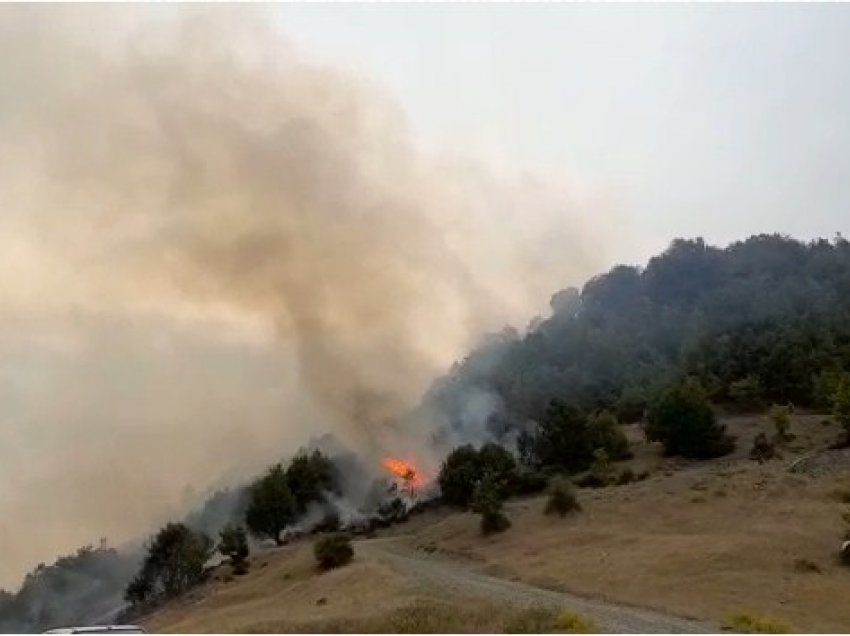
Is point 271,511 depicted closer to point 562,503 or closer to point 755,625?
point 562,503

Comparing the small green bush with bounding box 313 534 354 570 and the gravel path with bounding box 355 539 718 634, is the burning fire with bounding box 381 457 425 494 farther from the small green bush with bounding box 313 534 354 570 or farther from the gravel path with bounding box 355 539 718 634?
the gravel path with bounding box 355 539 718 634

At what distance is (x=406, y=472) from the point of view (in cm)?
7481

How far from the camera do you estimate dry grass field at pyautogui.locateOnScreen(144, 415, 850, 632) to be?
2669 cm

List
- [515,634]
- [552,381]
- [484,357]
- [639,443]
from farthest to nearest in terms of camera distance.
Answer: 1. [484,357]
2. [552,381]
3. [639,443]
4. [515,634]

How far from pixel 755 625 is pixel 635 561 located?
386 inches

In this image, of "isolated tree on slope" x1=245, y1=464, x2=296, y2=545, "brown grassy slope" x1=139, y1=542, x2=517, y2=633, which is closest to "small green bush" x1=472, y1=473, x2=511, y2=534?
"brown grassy slope" x1=139, y1=542, x2=517, y2=633

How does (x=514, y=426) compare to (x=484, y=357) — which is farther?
(x=484, y=357)

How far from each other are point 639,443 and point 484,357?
51.3m

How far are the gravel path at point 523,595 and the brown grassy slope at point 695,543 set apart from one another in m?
0.95

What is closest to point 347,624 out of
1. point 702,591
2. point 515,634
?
point 515,634

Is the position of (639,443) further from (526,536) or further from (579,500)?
(526,536)

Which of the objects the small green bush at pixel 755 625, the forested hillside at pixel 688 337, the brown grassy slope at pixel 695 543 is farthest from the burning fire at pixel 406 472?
the small green bush at pixel 755 625

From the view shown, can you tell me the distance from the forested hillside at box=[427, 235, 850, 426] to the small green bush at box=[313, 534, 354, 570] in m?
35.3

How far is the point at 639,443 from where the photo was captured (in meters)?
63.4
